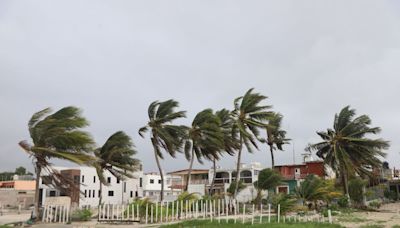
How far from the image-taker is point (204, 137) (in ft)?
124

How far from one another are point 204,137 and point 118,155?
9.60 m

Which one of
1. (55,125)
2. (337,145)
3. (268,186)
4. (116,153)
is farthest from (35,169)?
(337,145)

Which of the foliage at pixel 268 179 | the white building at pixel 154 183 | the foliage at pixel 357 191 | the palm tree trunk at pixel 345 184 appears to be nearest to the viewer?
the palm tree trunk at pixel 345 184

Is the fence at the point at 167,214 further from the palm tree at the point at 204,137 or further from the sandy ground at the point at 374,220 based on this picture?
the palm tree at the point at 204,137

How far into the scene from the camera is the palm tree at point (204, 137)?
36906mm

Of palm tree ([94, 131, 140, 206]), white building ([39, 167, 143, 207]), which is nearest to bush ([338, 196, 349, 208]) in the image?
palm tree ([94, 131, 140, 206])

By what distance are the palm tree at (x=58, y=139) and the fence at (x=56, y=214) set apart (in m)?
2.94

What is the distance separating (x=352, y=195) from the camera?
37938 mm

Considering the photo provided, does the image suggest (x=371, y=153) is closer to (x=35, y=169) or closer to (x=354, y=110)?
(x=354, y=110)

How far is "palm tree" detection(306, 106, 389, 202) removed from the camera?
3575 centimetres

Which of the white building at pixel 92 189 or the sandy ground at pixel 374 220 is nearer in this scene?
the sandy ground at pixel 374 220

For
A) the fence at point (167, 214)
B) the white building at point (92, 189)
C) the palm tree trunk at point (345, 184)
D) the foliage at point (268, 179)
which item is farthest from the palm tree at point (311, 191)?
the white building at point (92, 189)

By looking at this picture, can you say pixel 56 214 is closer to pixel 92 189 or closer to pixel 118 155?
pixel 118 155

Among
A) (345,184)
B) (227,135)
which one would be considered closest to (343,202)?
(345,184)
